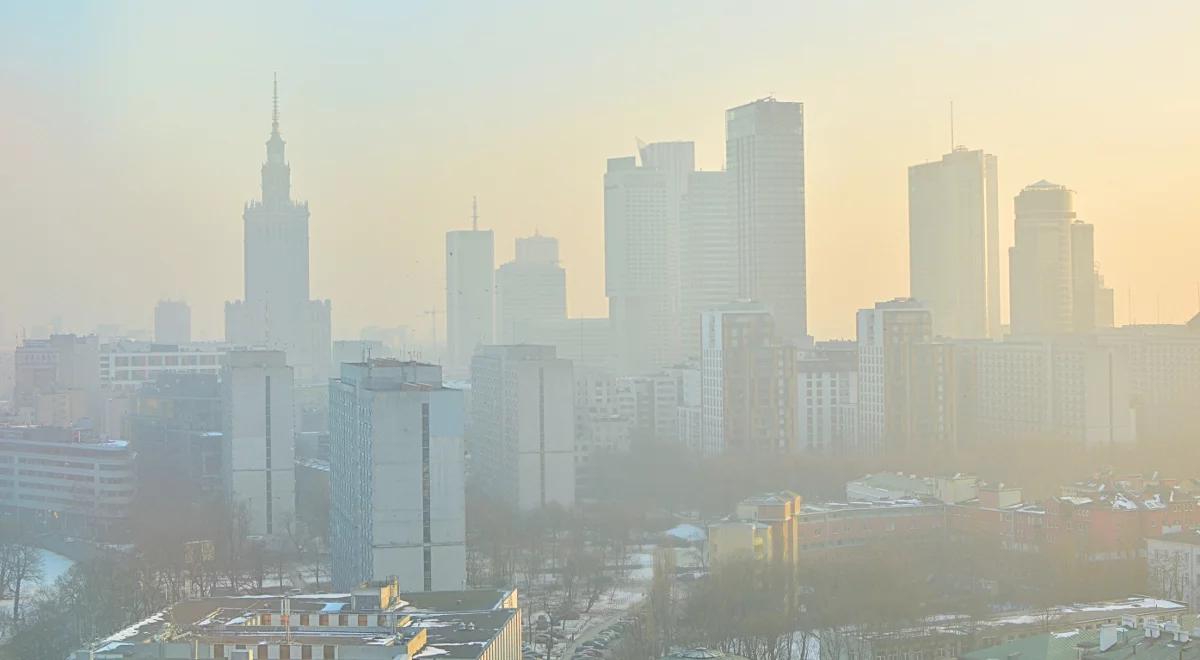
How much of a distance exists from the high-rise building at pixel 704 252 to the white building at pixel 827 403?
33.5 ft

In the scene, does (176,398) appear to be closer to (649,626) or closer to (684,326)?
(649,626)

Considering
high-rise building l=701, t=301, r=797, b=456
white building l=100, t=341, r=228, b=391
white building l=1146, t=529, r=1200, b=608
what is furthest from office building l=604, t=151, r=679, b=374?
white building l=1146, t=529, r=1200, b=608

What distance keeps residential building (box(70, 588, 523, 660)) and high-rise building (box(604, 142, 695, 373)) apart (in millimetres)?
25171

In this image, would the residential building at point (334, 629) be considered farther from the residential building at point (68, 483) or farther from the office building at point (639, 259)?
the office building at point (639, 259)

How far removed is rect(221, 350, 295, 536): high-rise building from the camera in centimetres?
1436

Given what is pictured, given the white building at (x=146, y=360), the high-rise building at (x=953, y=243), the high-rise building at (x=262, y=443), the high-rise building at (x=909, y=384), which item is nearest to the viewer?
the high-rise building at (x=262, y=443)

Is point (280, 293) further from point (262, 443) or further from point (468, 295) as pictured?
point (262, 443)

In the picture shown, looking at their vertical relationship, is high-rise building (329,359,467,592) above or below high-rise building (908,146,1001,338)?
below

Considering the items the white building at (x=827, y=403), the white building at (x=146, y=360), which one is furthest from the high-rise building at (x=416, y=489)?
the white building at (x=146, y=360)

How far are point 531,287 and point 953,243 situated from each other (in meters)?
8.44

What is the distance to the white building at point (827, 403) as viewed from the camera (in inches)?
810

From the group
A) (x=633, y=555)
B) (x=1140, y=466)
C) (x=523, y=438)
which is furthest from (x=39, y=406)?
(x=1140, y=466)

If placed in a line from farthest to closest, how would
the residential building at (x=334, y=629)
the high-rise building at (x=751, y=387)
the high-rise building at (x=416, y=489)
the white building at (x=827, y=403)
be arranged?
1. the white building at (x=827, y=403)
2. the high-rise building at (x=751, y=387)
3. the high-rise building at (x=416, y=489)
4. the residential building at (x=334, y=629)

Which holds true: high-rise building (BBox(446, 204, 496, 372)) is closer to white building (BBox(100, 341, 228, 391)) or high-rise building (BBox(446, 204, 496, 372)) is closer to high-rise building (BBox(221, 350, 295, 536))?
white building (BBox(100, 341, 228, 391))
